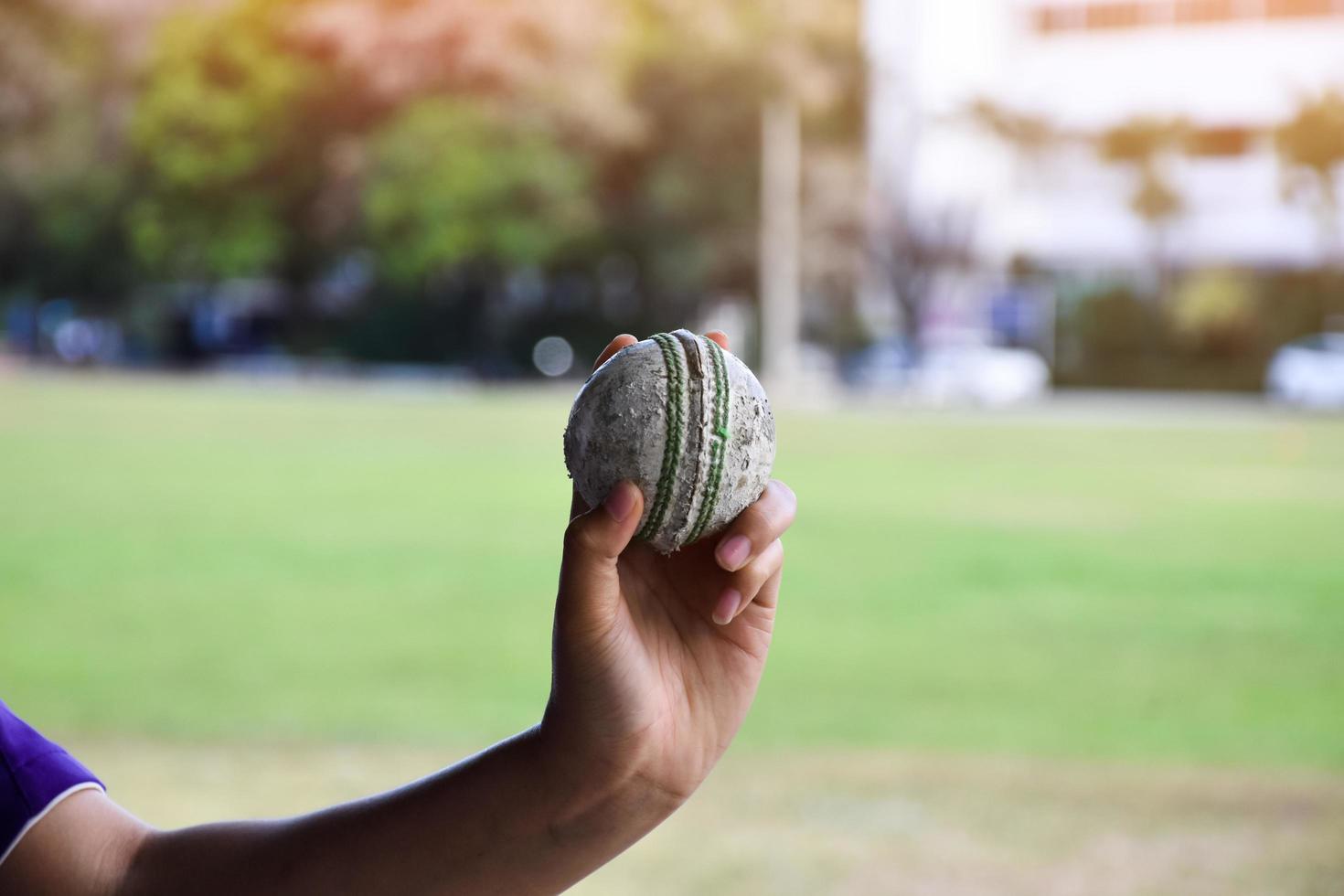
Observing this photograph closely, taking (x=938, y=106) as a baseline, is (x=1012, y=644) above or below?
below

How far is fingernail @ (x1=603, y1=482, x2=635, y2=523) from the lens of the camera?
120cm

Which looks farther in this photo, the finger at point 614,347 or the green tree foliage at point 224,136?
the green tree foliage at point 224,136

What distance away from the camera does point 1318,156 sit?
33.2 meters

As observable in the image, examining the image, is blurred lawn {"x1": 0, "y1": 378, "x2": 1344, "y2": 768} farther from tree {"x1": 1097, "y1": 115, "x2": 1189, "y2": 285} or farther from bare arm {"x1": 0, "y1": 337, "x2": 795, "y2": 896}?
tree {"x1": 1097, "y1": 115, "x2": 1189, "y2": 285}

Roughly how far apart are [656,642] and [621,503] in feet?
0.54

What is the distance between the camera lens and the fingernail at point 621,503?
120 cm

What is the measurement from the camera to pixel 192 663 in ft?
23.2

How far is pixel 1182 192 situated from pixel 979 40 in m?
5.93

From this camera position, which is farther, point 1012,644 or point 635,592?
point 1012,644

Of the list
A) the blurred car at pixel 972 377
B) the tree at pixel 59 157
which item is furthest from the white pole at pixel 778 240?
the tree at pixel 59 157

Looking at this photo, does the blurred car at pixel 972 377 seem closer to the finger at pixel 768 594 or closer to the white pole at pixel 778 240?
the white pole at pixel 778 240

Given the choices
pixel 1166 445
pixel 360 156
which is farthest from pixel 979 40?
pixel 1166 445

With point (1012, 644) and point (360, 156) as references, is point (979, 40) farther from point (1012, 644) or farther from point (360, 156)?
point (1012, 644)

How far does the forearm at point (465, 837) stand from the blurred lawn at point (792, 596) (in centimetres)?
457
